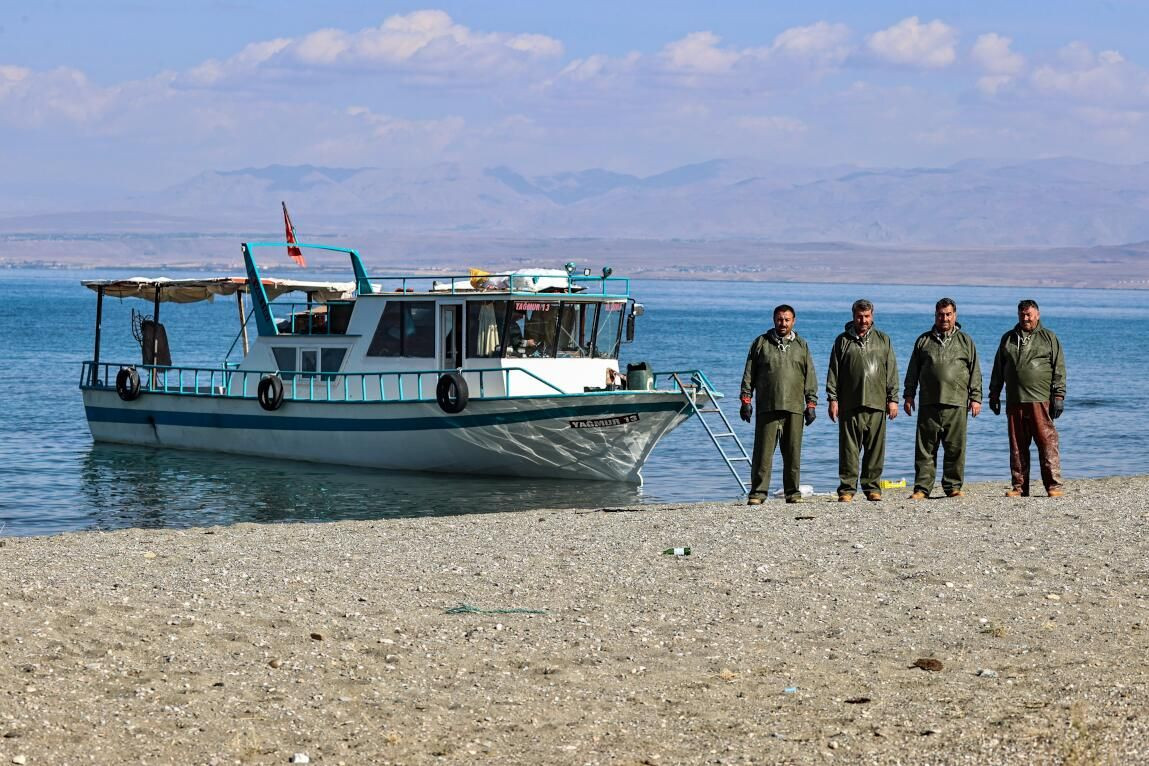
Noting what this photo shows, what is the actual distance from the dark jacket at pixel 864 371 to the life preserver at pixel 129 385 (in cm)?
1608

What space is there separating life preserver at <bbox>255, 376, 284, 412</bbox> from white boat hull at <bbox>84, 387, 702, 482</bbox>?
0.16 metres

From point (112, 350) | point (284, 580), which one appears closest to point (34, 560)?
point (284, 580)

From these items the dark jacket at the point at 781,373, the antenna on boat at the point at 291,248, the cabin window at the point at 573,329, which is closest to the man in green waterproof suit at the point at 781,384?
the dark jacket at the point at 781,373

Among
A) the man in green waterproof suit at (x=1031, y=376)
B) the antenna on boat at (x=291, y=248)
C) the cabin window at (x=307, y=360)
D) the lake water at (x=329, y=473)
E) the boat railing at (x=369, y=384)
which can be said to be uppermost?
the antenna on boat at (x=291, y=248)

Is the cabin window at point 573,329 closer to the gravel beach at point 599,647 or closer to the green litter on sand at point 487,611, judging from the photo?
the gravel beach at point 599,647

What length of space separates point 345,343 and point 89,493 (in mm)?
4157

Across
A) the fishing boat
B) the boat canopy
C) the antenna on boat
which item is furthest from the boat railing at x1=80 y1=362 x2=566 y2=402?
the antenna on boat

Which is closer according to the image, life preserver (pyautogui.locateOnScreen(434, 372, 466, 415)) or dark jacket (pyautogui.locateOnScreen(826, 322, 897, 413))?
dark jacket (pyautogui.locateOnScreen(826, 322, 897, 413))

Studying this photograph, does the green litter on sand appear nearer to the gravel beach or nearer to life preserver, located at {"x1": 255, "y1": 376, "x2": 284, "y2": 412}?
the gravel beach

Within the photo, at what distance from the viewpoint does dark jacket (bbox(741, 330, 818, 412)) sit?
548 inches

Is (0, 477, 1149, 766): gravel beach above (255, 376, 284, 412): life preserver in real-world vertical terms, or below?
below

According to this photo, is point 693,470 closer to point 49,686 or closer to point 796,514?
point 796,514

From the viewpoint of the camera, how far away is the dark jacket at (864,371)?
13.9m

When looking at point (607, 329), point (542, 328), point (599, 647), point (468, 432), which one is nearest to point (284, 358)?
point (468, 432)
